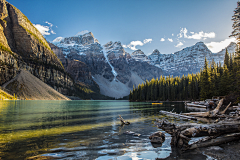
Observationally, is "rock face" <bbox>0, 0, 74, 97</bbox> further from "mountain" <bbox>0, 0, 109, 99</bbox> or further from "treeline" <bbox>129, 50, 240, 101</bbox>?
"treeline" <bbox>129, 50, 240, 101</bbox>

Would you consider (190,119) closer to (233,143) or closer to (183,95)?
(233,143)

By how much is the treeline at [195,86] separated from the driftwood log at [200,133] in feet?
163

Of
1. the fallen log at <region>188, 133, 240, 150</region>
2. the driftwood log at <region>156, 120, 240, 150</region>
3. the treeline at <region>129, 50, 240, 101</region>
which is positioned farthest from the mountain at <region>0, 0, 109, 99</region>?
the fallen log at <region>188, 133, 240, 150</region>

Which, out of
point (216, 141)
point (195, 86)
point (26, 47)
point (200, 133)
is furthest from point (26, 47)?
point (216, 141)

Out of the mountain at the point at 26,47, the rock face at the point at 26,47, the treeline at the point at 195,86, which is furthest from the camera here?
the rock face at the point at 26,47

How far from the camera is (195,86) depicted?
85438mm

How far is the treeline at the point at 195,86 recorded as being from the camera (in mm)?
53562

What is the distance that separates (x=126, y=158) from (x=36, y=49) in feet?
665

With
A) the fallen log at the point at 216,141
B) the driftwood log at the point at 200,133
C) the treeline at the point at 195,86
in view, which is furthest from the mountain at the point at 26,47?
the fallen log at the point at 216,141

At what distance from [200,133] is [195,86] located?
87.6 metres

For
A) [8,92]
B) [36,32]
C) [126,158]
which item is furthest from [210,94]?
[36,32]

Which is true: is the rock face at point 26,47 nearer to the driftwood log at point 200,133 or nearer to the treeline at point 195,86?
the treeline at point 195,86

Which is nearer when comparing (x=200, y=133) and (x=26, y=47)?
(x=200, y=133)

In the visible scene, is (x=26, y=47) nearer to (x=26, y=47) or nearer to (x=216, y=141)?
(x=26, y=47)
